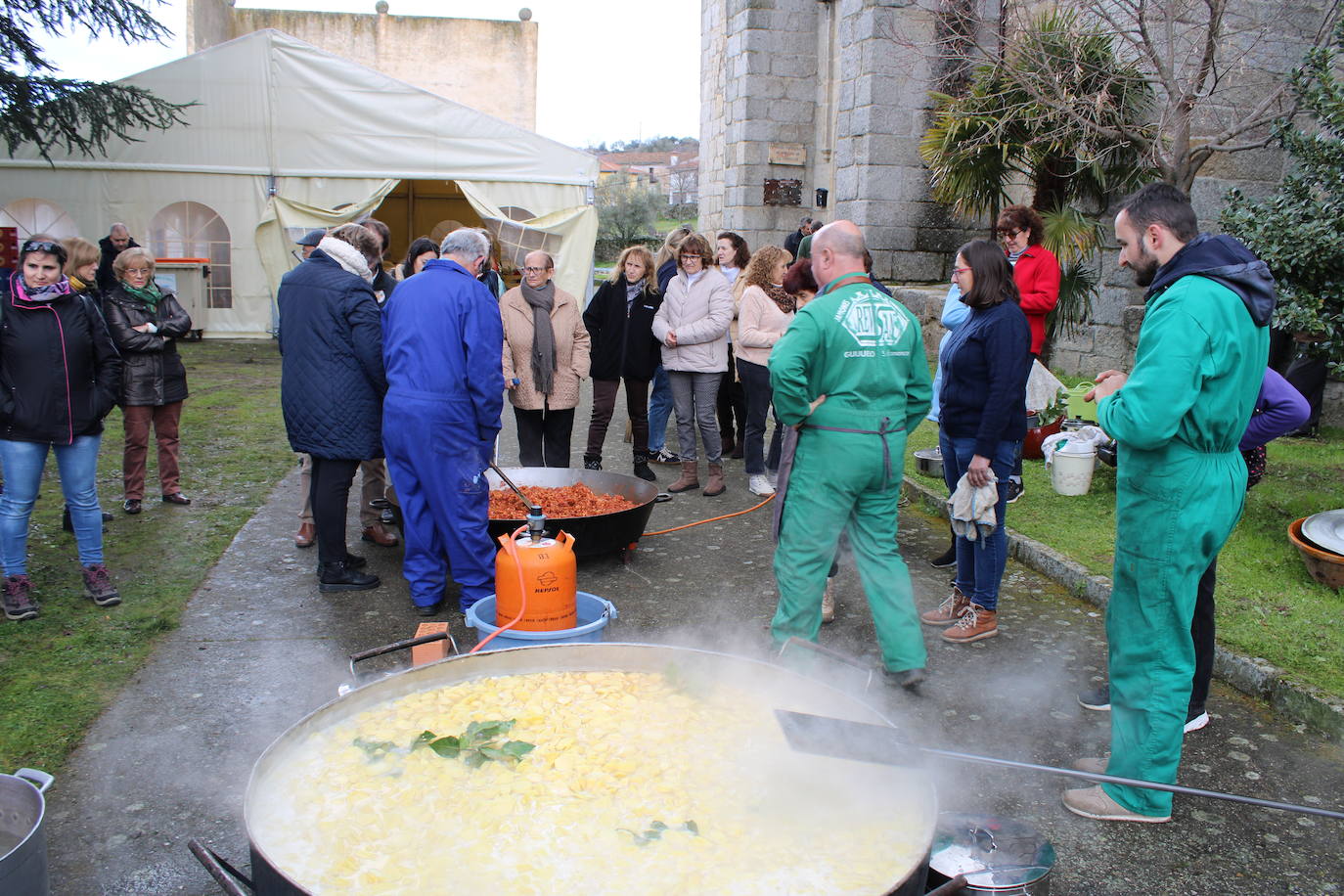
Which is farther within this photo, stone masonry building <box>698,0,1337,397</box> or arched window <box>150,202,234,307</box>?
arched window <box>150,202,234,307</box>

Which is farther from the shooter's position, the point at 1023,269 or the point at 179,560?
the point at 1023,269

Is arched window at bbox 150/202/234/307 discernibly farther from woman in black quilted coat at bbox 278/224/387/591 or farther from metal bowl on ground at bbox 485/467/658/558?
woman in black quilted coat at bbox 278/224/387/591

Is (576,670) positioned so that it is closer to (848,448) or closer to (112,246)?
(848,448)

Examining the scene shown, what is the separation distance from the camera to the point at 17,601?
499 cm

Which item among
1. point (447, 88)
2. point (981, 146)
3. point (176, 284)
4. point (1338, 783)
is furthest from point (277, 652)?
point (447, 88)

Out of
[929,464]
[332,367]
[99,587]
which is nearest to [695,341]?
[929,464]

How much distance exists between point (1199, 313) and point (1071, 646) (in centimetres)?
240

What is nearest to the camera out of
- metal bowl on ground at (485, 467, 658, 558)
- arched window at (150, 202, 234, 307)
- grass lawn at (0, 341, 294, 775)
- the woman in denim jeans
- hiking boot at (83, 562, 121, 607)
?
grass lawn at (0, 341, 294, 775)

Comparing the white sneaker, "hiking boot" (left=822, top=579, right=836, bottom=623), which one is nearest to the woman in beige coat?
the white sneaker

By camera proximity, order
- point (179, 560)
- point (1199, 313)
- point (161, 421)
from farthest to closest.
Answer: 1. point (161, 421)
2. point (179, 560)
3. point (1199, 313)

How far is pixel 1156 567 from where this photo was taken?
315cm

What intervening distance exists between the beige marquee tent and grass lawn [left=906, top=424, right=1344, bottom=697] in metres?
8.90

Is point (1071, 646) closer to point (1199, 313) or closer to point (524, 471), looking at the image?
point (1199, 313)

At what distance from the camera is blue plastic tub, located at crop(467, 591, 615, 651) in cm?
396
